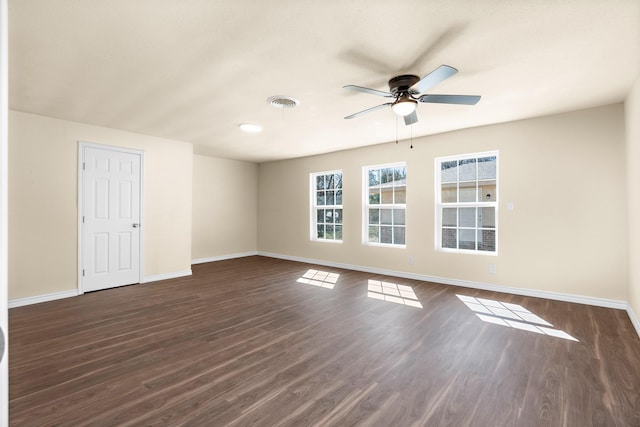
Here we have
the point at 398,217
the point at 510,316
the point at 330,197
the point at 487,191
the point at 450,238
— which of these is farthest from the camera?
the point at 330,197

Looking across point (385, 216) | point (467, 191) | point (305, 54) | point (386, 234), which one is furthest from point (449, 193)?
point (305, 54)

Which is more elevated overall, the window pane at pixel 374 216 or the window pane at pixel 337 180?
the window pane at pixel 337 180

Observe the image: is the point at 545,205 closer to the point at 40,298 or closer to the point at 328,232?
the point at 328,232

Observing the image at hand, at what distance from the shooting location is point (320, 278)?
5.47m

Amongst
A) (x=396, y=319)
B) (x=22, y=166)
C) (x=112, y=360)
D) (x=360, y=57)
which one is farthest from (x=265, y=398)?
(x=22, y=166)

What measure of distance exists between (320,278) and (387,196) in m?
1.97

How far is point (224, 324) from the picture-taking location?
3271mm

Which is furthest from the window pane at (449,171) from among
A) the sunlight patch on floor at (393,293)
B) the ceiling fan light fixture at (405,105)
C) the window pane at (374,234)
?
the ceiling fan light fixture at (405,105)

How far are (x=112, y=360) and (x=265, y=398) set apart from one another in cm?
142

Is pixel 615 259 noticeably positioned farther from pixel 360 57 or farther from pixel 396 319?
pixel 360 57

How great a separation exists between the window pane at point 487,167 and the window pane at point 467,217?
1.78ft

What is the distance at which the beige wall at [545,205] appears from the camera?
377 cm

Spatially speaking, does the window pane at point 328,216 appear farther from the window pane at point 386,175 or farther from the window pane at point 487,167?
the window pane at point 487,167

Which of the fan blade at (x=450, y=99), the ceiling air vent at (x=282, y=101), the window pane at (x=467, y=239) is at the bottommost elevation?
the window pane at (x=467, y=239)
